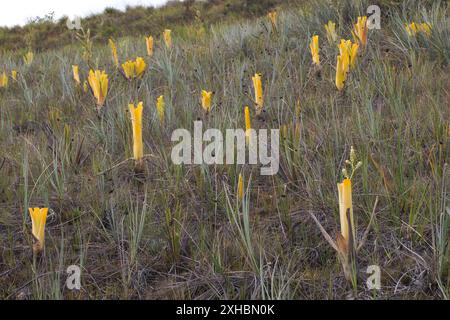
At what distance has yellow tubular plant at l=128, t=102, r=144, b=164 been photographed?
85.7 inches

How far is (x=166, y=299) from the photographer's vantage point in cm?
156

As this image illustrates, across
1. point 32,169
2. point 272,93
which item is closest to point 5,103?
A: point 32,169

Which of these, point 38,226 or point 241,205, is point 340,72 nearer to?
point 241,205

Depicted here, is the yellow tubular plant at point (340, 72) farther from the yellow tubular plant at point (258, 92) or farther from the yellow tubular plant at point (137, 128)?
the yellow tubular plant at point (137, 128)

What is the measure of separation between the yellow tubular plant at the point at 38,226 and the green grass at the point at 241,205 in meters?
0.05

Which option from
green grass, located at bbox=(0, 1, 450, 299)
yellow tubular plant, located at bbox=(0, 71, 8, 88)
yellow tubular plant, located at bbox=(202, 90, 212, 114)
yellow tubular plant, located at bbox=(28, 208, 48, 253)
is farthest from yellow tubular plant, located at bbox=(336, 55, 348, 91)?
yellow tubular plant, located at bbox=(0, 71, 8, 88)

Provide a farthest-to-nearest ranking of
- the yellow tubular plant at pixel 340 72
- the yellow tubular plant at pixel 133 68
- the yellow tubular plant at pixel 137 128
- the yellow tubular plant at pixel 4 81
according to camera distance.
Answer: the yellow tubular plant at pixel 4 81 → the yellow tubular plant at pixel 133 68 → the yellow tubular plant at pixel 340 72 → the yellow tubular plant at pixel 137 128

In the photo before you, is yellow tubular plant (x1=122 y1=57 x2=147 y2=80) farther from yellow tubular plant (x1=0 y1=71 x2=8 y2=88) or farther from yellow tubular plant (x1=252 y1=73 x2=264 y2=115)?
yellow tubular plant (x1=0 y1=71 x2=8 y2=88)

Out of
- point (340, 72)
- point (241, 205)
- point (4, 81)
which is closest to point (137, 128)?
point (241, 205)

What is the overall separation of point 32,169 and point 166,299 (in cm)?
131

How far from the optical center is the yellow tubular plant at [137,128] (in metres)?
2.18

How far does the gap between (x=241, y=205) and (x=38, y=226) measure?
0.78 metres

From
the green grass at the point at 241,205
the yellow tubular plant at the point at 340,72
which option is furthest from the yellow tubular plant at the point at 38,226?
the yellow tubular plant at the point at 340,72

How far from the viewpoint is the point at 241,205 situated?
2.02 m
